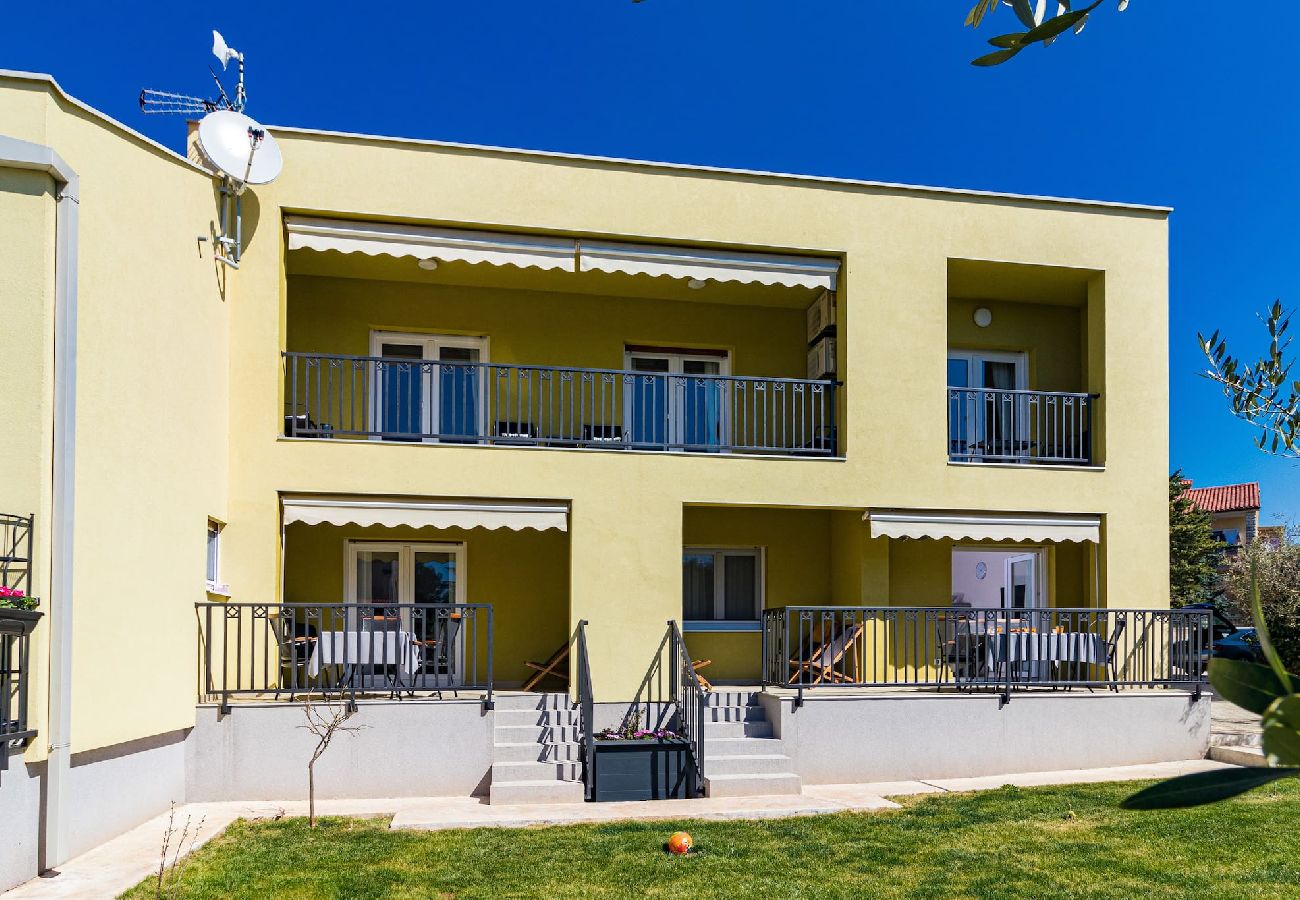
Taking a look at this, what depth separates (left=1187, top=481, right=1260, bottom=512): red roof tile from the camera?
161 ft

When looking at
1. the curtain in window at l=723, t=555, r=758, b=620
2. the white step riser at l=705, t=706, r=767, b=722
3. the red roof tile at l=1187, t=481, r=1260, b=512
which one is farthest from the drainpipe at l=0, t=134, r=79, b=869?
the red roof tile at l=1187, t=481, r=1260, b=512

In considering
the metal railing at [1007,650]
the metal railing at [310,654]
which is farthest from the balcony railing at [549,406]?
the metal railing at [1007,650]

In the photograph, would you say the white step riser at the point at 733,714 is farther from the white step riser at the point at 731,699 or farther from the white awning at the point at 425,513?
the white awning at the point at 425,513

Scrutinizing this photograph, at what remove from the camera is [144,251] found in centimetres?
1093

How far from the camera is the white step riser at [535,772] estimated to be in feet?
39.8

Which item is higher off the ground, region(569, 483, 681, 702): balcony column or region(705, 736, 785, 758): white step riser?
region(569, 483, 681, 702): balcony column

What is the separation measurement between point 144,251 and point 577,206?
5.49m

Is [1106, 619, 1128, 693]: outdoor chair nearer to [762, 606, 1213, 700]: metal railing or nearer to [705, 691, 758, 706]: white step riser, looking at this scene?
[762, 606, 1213, 700]: metal railing

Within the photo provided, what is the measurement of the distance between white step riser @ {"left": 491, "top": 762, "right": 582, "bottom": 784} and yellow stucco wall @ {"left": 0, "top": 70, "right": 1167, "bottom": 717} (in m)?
1.72

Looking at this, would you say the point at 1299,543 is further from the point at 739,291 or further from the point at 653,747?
the point at 653,747

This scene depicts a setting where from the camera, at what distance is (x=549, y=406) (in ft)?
51.2

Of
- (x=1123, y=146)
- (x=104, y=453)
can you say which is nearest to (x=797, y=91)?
(x=1123, y=146)

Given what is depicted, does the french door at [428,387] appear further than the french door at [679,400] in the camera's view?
No

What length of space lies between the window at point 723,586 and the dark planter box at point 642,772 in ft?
14.9
